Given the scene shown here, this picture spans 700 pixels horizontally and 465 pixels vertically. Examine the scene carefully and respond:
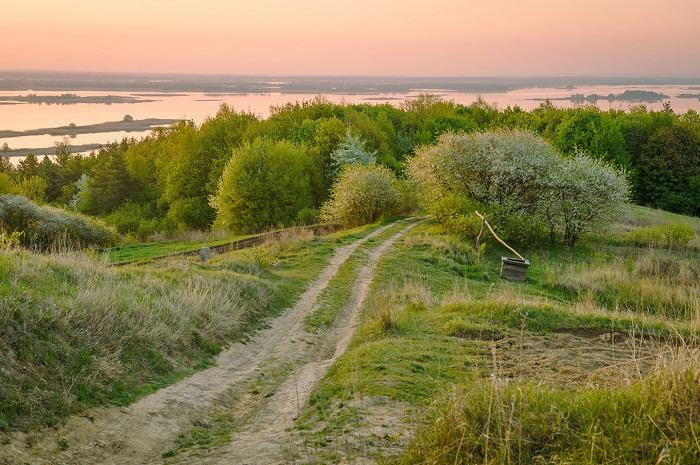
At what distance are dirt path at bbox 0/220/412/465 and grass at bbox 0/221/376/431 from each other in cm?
36

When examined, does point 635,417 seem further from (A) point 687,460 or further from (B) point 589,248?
(B) point 589,248

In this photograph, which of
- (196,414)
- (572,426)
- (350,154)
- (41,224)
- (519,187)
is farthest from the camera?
(350,154)

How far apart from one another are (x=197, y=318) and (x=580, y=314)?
30.8ft

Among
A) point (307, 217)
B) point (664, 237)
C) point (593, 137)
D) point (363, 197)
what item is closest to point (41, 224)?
point (307, 217)

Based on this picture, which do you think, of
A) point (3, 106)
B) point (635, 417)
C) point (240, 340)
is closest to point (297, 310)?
point (240, 340)

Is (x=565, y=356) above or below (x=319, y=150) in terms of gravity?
below

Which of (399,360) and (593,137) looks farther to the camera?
(593,137)

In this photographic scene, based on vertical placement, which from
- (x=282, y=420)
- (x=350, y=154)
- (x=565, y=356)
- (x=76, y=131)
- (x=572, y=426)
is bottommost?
(x=282, y=420)

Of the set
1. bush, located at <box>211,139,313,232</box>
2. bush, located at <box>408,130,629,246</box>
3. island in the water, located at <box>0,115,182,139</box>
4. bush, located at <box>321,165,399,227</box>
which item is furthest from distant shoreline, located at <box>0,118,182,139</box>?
bush, located at <box>408,130,629,246</box>

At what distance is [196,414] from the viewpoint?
1076 cm

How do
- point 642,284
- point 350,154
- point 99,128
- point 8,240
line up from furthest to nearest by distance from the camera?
point 99,128
point 350,154
point 642,284
point 8,240

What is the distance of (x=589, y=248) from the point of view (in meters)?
37.0

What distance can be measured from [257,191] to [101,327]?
42.6 meters

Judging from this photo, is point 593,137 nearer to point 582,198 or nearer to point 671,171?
point 671,171
